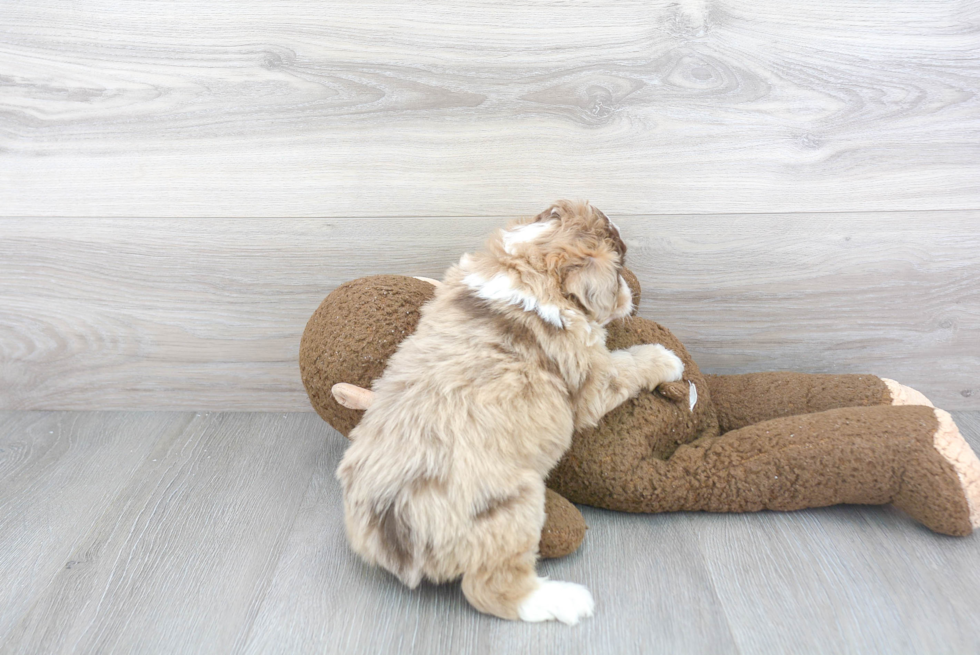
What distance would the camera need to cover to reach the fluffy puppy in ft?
4.34

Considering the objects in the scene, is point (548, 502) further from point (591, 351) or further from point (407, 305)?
point (407, 305)

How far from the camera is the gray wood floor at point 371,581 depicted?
4.38 ft

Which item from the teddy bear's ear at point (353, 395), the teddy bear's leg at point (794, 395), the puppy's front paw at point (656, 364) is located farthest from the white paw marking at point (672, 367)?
the teddy bear's ear at point (353, 395)

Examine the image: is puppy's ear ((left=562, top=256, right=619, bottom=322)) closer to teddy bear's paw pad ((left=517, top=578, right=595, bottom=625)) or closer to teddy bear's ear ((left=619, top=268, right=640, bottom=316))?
teddy bear's ear ((left=619, top=268, right=640, bottom=316))

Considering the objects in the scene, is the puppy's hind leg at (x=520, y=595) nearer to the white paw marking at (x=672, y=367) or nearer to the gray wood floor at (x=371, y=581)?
the gray wood floor at (x=371, y=581)

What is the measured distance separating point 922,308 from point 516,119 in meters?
1.36

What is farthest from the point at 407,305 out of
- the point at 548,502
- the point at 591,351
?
the point at 548,502

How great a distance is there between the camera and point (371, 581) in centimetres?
151

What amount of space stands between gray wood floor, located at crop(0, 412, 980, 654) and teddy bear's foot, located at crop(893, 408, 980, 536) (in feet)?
0.21

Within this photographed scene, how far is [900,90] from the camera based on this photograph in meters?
1.86

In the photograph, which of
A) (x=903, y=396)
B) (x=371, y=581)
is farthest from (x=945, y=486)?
(x=371, y=581)

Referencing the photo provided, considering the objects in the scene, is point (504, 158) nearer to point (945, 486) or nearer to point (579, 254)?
Result: point (579, 254)

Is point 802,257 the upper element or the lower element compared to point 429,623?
upper

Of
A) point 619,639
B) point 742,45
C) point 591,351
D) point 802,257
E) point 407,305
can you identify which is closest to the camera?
point 619,639
